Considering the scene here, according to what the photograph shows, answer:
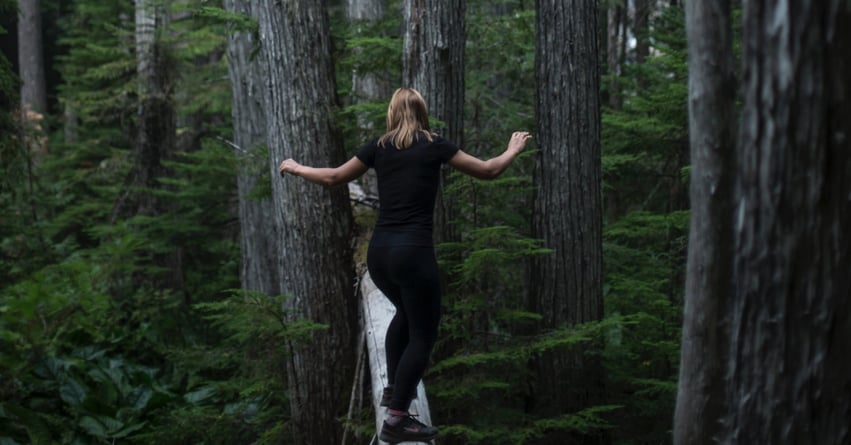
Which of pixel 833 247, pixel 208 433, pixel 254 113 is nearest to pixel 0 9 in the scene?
pixel 254 113

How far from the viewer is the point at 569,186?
7.80 metres

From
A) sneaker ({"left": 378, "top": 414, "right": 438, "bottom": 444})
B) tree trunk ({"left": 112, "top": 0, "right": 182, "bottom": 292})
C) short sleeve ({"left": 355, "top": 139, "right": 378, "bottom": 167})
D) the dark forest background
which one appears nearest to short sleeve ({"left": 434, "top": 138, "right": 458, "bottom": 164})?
short sleeve ({"left": 355, "top": 139, "right": 378, "bottom": 167})

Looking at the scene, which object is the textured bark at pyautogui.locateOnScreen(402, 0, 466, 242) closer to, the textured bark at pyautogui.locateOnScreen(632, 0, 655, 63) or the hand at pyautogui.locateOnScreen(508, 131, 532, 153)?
the hand at pyautogui.locateOnScreen(508, 131, 532, 153)

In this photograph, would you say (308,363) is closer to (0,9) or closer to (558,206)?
(558,206)

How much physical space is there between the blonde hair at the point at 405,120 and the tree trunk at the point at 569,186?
8.81ft

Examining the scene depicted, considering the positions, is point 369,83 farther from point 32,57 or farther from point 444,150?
point 32,57

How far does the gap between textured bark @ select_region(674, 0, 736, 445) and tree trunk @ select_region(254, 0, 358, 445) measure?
433cm

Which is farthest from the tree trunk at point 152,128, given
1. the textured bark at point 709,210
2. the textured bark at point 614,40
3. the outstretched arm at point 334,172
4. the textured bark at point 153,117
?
the textured bark at point 709,210

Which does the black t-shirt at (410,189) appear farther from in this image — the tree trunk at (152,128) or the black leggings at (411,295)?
the tree trunk at (152,128)

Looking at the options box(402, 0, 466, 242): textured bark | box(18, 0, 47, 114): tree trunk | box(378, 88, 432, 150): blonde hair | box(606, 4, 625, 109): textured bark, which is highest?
box(18, 0, 47, 114): tree trunk

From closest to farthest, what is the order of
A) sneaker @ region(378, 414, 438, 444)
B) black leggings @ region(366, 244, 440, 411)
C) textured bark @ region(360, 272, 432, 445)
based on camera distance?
black leggings @ region(366, 244, 440, 411), sneaker @ region(378, 414, 438, 444), textured bark @ region(360, 272, 432, 445)

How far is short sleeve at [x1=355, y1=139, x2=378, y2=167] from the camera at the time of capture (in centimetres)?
548

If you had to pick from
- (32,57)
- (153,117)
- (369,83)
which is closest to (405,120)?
(369,83)

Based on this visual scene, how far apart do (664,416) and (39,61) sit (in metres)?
23.1
